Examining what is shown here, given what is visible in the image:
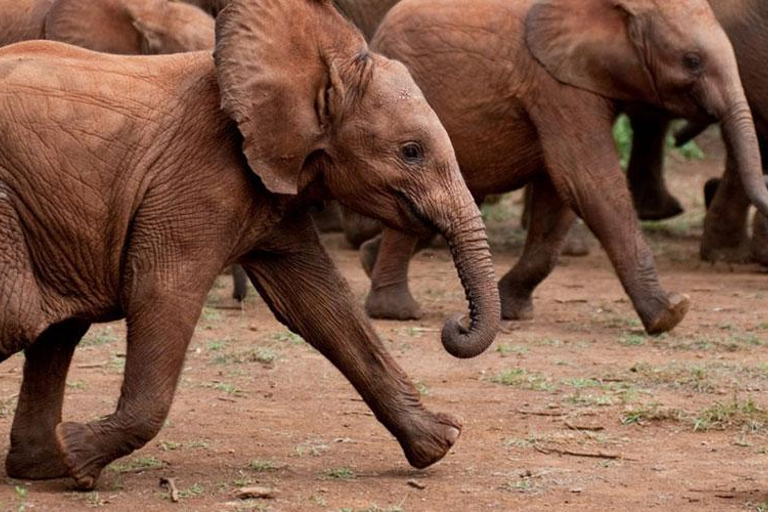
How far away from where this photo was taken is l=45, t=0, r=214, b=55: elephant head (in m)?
10.6

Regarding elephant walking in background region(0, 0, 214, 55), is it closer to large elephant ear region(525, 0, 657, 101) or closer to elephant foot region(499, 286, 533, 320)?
large elephant ear region(525, 0, 657, 101)

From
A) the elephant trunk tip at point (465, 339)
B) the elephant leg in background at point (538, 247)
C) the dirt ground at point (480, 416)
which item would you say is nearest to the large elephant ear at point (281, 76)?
the elephant trunk tip at point (465, 339)

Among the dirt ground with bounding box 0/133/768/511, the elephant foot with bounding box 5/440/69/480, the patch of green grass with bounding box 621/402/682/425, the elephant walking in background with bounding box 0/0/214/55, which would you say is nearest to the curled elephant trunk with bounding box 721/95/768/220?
the dirt ground with bounding box 0/133/768/511

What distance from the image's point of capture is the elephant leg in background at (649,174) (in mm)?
14383

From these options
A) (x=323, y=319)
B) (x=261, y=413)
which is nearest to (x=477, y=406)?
(x=261, y=413)

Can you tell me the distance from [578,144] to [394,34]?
120 centimetres

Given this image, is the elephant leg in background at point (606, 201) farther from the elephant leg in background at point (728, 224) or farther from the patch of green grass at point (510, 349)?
the elephant leg in background at point (728, 224)

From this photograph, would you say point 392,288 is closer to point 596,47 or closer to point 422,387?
point 596,47

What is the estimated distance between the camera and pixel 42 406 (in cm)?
685

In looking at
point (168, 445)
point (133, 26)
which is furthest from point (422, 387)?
point (133, 26)

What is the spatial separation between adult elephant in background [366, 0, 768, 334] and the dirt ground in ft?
1.69

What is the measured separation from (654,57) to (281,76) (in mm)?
3731

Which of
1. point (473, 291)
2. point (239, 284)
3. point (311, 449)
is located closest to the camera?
point (473, 291)

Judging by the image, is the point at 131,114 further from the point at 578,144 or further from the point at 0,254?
the point at 578,144
